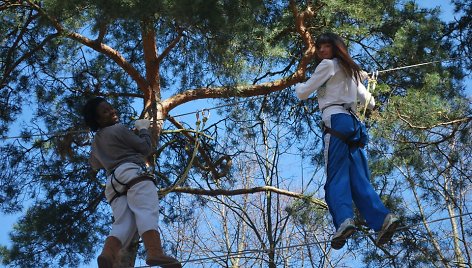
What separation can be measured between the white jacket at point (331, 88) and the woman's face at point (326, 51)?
0.14 ft

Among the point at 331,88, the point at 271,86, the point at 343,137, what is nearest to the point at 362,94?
the point at 331,88

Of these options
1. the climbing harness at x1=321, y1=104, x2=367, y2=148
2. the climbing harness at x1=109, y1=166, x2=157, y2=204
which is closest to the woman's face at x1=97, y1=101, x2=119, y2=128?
the climbing harness at x1=109, y1=166, x2=157, y2=204

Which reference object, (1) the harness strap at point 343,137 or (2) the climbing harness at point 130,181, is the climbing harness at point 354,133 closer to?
(1) the harness strap at point 343,137

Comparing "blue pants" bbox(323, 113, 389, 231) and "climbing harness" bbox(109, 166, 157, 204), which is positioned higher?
"climbing harness" bbox(109, 166, 157, 204)

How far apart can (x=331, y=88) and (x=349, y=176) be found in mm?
471

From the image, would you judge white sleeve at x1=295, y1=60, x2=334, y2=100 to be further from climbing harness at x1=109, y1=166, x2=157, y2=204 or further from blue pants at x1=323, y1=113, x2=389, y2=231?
climbing harness at x1=109, y1=166, x2=157, y2=204

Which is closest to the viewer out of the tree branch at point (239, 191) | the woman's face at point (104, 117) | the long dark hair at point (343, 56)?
the long dark hair at point (343, 56)

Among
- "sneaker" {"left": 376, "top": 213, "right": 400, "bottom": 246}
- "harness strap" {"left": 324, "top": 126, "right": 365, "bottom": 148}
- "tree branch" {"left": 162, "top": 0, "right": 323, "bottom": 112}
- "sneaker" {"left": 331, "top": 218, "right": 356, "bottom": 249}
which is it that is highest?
"tree branch" {"left": 162, "top": 0, "right": 323, "bottom": 112}

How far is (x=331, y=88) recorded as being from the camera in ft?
15.5

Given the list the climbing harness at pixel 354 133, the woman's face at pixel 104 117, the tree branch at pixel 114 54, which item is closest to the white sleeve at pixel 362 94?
the climbing harness at pixel 354 133

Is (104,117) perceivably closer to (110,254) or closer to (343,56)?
(110,254)

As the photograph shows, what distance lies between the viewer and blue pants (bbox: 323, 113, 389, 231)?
4.52 meters

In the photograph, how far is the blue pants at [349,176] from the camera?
14.8 feet

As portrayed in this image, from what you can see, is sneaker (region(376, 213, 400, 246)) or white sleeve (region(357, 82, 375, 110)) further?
white sleeve (region(357, 82, 375, 110))
